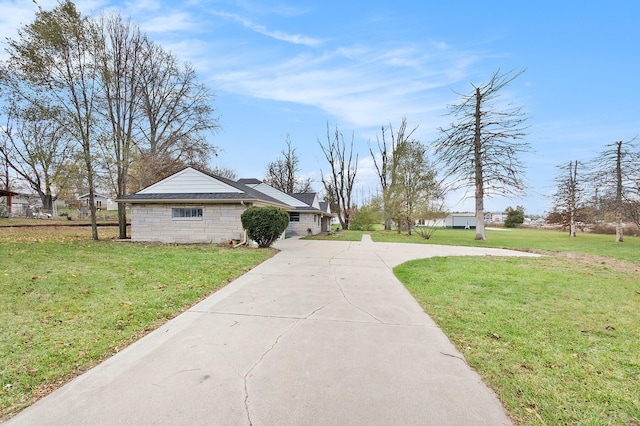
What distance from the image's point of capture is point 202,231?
15062 millimetres

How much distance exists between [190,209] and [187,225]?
2.71 ft

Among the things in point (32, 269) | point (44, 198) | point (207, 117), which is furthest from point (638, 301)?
point (44, 198)

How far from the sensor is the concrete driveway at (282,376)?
7.27 ft

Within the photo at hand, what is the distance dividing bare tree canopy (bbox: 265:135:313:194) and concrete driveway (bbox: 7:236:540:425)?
126 ft

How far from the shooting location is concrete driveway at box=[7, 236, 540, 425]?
7.27 feet

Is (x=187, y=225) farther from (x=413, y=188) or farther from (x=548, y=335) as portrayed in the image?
(x=413, y=188)

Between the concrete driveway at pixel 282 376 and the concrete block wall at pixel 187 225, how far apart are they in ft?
33.9

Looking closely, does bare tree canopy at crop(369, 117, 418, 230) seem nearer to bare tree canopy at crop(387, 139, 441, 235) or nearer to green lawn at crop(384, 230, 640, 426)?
bare tree canopy at crop(387, 139, 441, 235)

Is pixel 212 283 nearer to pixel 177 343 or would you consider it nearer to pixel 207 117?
pixel 177 343

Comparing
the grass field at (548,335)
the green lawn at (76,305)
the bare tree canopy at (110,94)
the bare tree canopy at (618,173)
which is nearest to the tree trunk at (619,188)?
the bare tree canopy at (618,173)

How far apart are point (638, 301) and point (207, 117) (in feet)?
83.0

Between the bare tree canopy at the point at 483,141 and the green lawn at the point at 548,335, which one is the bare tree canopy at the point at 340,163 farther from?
the green lawn at the point at 548,335

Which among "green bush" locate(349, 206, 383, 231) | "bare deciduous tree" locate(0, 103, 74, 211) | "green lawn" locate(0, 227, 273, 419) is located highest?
"bare deciduous tree" locate(0, 103, 74, 211)

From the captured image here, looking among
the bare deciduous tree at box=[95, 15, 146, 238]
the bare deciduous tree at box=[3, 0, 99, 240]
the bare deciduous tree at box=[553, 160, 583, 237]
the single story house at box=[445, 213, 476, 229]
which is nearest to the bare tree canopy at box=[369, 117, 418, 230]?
the bare deciduous tree at box=[553, 160, 583, 237]
